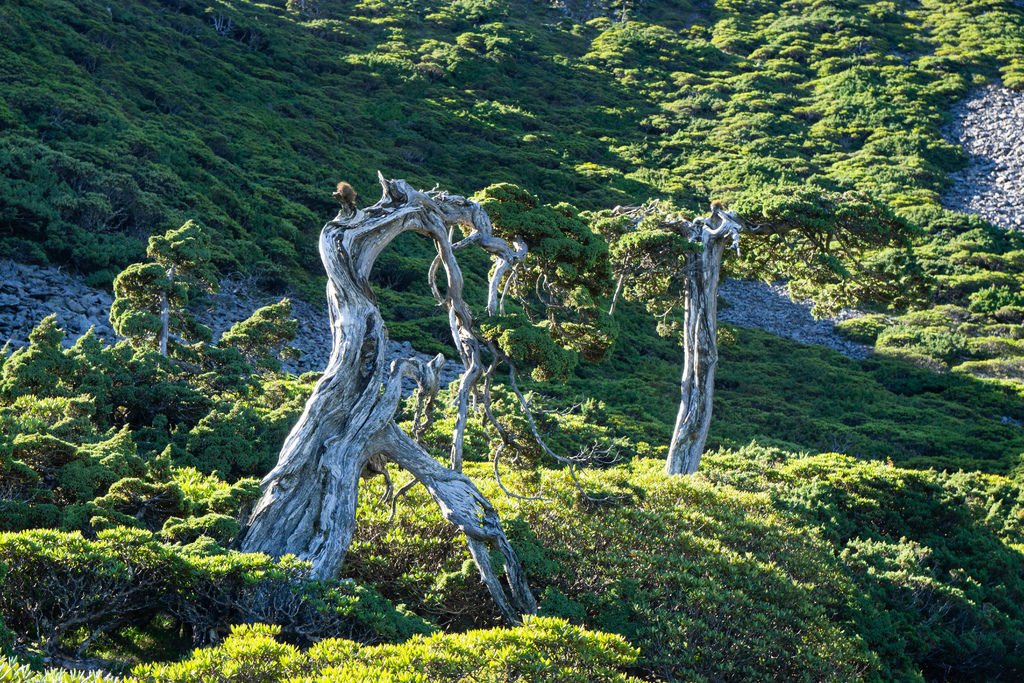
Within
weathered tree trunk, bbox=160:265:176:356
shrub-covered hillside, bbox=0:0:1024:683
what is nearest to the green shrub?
shrub-covered hillside, bbox=0:0:1024:683

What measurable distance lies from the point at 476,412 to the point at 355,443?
25.3ft

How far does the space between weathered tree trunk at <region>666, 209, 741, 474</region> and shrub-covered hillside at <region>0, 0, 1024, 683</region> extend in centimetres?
61

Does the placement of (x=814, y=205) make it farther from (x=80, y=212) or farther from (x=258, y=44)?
(x=258, y=44)

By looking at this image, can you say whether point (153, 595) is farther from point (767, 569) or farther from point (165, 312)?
point (165, 312)

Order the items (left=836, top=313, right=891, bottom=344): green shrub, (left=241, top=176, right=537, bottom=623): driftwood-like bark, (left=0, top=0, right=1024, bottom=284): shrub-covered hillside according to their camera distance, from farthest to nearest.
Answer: (left=836, top=313, right=891, bottom=344): green shrub < (left=0, top=0, right=1024, bottom=284): shrub-covered hillside < (left=241, top=176, right=537, bottom=623): driftwood-like bark

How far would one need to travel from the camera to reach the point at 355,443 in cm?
746

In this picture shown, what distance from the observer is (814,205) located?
14.7 metres

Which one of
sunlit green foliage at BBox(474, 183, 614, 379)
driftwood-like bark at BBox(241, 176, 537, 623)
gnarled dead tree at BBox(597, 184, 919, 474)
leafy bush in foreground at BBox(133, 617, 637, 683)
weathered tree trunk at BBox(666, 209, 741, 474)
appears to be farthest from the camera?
gnarled dead tree at BBox(597, 184, 919, 474)

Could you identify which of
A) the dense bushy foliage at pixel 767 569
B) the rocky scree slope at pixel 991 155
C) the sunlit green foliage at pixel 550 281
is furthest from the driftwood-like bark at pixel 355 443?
the rocky scree slope at pixel 991 155

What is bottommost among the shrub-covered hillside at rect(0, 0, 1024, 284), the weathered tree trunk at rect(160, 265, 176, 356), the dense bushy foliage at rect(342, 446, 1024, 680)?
the dense bushy foliage at rect(342, 446, 1024, 680)

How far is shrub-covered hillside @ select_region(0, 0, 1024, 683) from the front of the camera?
5.88 metres

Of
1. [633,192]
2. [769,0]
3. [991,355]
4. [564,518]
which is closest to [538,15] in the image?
[769,0]

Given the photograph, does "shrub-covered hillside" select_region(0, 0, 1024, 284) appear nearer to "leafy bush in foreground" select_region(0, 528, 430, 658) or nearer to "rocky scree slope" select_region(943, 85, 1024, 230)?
"rocky scree slope" select_region(943, 85, 1024, 230)

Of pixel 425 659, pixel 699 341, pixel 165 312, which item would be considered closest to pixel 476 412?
pixel 699 341
